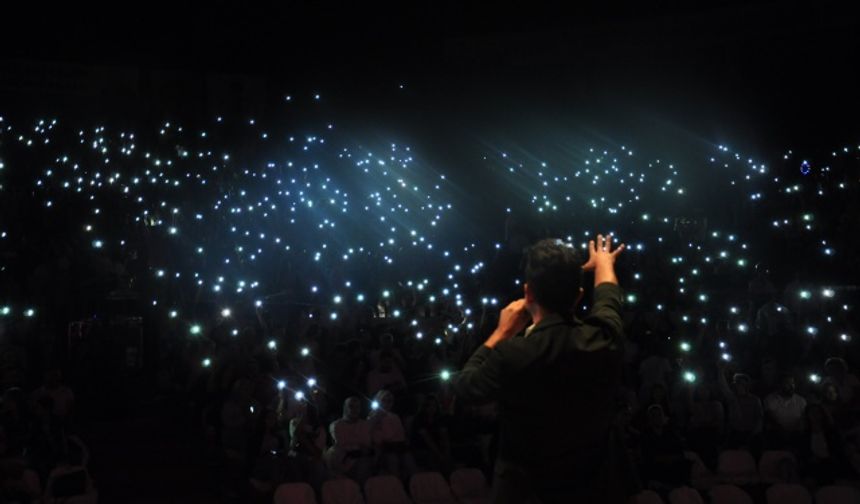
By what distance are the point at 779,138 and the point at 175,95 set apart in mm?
11474

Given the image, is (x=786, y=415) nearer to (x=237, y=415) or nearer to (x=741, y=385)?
(x=741, y=385)

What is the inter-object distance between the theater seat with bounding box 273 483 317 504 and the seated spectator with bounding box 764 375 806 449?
15.6 ft

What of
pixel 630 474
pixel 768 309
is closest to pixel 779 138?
pixel 768 309

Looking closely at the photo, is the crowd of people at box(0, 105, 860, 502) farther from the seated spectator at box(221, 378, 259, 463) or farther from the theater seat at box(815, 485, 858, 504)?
the theater seat at box(815, 485, 858, 504)

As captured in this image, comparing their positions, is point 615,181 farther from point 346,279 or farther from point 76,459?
point 76,459

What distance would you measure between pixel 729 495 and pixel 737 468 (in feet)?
2.61

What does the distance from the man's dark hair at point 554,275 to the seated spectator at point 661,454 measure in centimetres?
596

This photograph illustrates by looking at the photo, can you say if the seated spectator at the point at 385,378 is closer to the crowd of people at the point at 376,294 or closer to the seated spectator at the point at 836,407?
the crowd of people at the point at 376,294

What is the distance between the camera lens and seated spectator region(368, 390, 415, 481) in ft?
25.0

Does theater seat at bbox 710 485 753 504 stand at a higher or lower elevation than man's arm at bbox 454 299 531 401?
lower

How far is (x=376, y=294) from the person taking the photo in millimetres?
11969

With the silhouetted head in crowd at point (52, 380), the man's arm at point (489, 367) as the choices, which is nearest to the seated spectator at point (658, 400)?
the silhouetted head in crowd at point (52, 380)

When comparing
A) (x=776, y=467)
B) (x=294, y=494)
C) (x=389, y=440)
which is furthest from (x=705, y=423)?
(x=294, y=494)

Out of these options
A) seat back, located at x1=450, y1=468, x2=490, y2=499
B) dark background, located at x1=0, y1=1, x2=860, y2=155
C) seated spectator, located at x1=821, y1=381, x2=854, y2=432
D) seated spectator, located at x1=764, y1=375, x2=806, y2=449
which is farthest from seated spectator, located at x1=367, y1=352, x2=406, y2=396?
dark background, located at x1=0, y1=1, x2=860, y2=155
